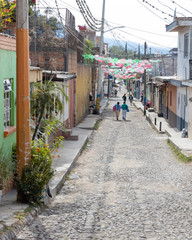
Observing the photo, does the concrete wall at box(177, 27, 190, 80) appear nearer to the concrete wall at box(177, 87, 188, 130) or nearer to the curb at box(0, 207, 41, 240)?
the concrete wall at box(177, 87, 188, 130)

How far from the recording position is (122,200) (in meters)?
10.4

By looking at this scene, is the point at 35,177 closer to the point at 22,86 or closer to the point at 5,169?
the point at 5,169

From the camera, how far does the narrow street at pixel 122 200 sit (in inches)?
307

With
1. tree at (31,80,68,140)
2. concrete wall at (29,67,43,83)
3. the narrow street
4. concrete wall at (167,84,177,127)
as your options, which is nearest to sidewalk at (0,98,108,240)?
the narrow street

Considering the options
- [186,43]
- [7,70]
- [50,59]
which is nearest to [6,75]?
[7,70]

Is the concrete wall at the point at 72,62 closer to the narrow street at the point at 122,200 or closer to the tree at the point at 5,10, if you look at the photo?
the narrow street at the point at 122,200

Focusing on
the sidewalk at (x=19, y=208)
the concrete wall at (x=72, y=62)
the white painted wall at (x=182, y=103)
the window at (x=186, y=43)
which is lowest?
the sidewalk at (x=19, y=208)

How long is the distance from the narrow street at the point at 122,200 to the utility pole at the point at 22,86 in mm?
1303

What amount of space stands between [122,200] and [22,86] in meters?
3.60

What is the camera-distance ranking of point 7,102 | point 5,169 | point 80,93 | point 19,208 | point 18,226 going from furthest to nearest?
point 80,93, point 7,102, point 19,208, point 5,169, point 18,226

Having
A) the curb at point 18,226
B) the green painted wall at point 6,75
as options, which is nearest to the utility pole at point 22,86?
the curb at point 18,226

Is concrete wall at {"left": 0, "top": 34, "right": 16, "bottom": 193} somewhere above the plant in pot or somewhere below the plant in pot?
above

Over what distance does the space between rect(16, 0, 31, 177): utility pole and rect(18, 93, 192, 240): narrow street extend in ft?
4.27

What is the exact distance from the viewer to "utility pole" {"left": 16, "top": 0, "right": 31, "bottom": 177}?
865cm
